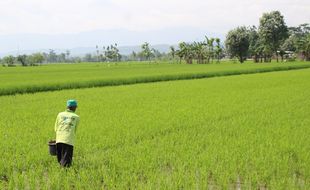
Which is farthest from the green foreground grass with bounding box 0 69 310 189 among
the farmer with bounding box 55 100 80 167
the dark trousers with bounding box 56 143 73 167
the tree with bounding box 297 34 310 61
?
the tree with bounding box 297 34 310 61

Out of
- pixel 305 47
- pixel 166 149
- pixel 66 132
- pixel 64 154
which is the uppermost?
pixel 305 47

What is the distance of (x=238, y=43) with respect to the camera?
68.3 m

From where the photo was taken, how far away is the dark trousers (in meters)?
5.41

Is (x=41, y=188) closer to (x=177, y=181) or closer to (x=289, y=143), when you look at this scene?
(x=177, y=181)

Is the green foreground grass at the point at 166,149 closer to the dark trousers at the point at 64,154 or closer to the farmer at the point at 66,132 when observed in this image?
the dark trousers at the point at 64,154

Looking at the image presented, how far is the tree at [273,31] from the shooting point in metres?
67.1

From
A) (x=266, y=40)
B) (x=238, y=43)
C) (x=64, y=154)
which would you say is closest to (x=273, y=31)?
(x=266, y=40)

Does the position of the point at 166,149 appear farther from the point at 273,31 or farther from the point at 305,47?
the point at 273,31

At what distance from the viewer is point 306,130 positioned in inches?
318

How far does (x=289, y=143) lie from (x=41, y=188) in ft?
14.4

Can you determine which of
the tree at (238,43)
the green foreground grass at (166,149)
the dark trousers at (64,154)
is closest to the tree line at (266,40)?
the tree at (238,43)

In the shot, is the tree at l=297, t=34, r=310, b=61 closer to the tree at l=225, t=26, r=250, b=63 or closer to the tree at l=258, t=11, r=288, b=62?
the tree at l=258, t=11, r=288, b=62

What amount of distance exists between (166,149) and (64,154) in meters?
1.90

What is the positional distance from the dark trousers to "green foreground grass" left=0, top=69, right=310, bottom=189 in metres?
0.12
